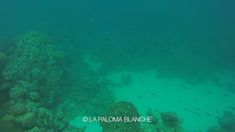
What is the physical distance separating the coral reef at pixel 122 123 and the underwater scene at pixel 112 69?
4cm

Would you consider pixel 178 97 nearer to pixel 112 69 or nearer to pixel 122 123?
pixel 112 69

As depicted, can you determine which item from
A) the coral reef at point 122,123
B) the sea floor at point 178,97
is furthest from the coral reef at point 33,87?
the sea floor at point 178,97

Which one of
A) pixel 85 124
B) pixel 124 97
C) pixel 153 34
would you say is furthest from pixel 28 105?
pixel 153 34

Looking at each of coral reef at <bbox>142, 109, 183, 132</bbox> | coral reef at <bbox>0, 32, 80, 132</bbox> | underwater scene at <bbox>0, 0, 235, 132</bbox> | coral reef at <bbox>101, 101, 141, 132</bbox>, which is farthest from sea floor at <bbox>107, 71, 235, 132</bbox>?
coral reef at <bbox>0, 32, 80, 132</bbox>

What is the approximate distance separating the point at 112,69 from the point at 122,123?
9412 mm

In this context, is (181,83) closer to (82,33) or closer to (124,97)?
(124,97)

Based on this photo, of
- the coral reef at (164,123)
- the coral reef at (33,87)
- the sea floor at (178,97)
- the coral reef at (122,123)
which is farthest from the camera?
the sea floor at (178,97)

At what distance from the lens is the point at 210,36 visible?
32.3 m

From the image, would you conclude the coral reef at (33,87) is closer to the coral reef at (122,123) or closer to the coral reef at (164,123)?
the coral reef at (122,123)

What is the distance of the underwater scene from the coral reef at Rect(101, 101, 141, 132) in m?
0.04

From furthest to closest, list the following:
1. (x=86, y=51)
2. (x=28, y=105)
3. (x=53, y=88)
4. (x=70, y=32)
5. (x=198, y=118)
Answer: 1. (x=70, y=32)
2. (x=86, y=51)
3. (x=198, y=118)
4. (x=53, y=88)
5. (x=28, y=105)

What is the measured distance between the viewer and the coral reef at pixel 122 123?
37.8ft

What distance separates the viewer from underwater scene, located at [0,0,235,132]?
12.4 m

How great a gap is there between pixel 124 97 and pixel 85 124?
4147mm
